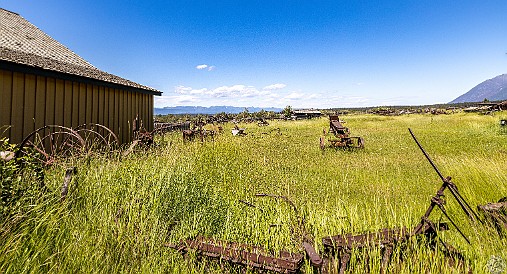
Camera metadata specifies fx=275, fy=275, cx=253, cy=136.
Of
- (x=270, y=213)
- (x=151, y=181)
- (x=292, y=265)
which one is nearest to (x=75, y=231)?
(x=151, y=181)

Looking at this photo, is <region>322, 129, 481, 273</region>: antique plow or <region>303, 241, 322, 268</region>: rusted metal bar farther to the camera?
<region>322, 129, 481, 273</region>: antique plow

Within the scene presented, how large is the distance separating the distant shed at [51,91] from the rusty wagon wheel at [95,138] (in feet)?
0.99

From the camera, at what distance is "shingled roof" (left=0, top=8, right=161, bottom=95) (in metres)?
8.54

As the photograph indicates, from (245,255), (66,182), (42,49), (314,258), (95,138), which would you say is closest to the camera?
(314,258)

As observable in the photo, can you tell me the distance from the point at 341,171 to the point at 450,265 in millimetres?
5593

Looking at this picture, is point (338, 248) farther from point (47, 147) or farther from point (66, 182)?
point (47, 147)

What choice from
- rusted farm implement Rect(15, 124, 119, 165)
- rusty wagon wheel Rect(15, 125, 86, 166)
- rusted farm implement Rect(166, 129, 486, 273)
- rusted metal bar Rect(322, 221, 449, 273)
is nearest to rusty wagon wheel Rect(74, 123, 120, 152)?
rusted farm implement Rect(15, 124, 119, 165)

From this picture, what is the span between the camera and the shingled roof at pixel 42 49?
8.54 metres

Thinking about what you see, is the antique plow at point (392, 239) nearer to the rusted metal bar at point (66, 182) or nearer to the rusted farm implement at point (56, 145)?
the rusted metal bar at point (66, 182)

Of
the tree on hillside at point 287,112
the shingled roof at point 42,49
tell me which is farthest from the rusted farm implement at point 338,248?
the tree on hillside at point 287,112

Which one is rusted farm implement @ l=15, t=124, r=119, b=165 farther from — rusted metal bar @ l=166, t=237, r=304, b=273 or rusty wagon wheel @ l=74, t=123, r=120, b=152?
rusted metal bar @ l=166, t=237, r=304, b=273

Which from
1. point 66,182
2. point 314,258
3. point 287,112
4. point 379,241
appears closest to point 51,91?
point 66,182

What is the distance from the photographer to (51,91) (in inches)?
304

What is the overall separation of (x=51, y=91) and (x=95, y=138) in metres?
1.86
